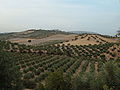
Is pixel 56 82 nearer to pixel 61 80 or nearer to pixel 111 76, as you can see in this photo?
pixel 61 80

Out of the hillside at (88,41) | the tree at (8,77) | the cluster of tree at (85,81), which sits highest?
the tree at (8,77)

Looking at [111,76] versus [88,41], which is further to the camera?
[88,41]

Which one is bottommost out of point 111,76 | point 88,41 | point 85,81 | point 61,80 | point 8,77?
point 88,41

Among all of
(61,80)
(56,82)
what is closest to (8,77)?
(56,82)

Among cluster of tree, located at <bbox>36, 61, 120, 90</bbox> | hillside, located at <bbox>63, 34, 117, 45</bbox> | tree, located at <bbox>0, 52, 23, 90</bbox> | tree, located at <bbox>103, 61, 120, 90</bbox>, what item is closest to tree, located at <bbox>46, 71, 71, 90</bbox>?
cluster of tree, located at <bbox>36, 61, 120, 90</bbox>

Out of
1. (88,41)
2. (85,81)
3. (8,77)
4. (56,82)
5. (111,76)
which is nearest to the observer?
(8,77)

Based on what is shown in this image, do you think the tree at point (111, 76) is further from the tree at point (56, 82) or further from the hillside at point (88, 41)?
the hillside at point (88, 41)

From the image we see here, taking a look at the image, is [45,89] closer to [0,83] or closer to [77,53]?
[0,83]

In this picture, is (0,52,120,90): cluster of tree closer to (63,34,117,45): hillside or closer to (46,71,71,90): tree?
(46,71,71,90): tree

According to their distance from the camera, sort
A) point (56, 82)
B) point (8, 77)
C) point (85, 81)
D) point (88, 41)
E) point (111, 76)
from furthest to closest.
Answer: point (88, 41) → point (111, 76) → point (85, 81) → point (56, 82) → point (8, 77)

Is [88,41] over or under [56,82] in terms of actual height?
under

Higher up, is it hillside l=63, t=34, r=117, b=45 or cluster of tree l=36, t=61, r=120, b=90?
cluster of tree l=36, t=61, r=120, b=90

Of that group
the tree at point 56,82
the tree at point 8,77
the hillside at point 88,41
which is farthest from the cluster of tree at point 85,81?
the hillside at point 88,41

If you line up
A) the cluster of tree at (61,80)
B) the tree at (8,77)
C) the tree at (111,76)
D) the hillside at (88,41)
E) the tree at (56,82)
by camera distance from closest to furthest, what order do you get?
1. the tree at (8,77)
2. the cluster of tree at (61,80)
3. the tree at (56,82)
4. the tree at (111,76)
5. the hillside at (88,41)
